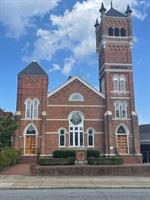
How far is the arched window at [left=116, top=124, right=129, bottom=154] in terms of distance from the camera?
122ft

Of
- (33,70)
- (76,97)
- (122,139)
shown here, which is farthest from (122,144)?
(33,70)

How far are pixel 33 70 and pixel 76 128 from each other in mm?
11026

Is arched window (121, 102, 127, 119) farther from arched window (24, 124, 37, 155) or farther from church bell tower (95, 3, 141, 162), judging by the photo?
arched window (24, 124, 37, 155)

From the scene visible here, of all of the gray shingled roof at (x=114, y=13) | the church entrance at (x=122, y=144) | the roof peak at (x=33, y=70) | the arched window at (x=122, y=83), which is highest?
the gray shingled roof at (x=114, y=13)

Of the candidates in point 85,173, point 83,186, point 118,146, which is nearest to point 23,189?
point 83,186

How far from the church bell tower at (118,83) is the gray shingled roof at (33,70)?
9.81 meters

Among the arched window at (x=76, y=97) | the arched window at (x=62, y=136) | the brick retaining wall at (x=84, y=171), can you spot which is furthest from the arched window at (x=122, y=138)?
the brick retaining wall at (x=84, y=171)

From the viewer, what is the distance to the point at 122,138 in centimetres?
3781

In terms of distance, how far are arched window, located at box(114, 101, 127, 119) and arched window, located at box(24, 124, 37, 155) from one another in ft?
40.1

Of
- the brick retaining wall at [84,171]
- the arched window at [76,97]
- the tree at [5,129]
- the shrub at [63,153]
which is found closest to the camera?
the brick retaining wall at [84,171]

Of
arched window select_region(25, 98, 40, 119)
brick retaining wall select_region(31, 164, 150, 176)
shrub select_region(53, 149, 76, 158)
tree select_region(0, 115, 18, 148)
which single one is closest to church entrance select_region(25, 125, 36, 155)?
arched window select_region(25, 98, 40, 119)

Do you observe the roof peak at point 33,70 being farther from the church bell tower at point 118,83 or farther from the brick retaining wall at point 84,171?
the brick retaining wall at point 84,171

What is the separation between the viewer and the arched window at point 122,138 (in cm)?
3728

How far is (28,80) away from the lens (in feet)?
128
